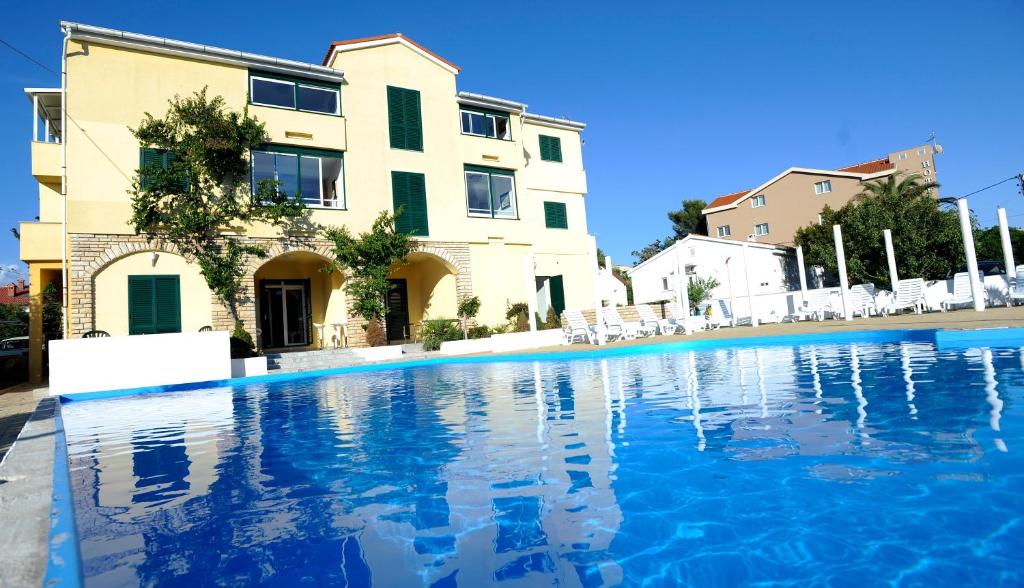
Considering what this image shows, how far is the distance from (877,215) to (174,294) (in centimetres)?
2537

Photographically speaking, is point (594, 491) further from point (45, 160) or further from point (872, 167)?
point (872, 167)

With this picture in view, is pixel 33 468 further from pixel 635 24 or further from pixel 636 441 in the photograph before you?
pixel 635 24

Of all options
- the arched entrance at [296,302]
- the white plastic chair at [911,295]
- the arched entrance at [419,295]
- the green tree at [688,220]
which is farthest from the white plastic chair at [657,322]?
the green tree at [688,220]

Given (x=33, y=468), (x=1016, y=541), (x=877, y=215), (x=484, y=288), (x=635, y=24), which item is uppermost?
(x=635, y=24)

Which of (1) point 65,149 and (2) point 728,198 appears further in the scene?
(2) point 728,198

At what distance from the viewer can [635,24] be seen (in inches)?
682

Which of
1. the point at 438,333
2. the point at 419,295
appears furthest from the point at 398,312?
the point at 438,333

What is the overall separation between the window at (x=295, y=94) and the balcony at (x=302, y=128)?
256mm

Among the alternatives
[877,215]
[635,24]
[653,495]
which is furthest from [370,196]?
[877,215]

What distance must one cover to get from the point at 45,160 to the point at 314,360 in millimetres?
8477

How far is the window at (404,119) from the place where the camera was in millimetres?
17172

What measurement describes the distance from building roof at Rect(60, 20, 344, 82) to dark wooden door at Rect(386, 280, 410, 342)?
22.9 feet

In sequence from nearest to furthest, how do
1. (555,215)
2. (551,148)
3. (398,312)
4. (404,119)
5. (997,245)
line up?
(404,119) → (398,312) → (555,215) → (551,148) → (997,245)

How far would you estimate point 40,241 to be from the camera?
45.8 ft
